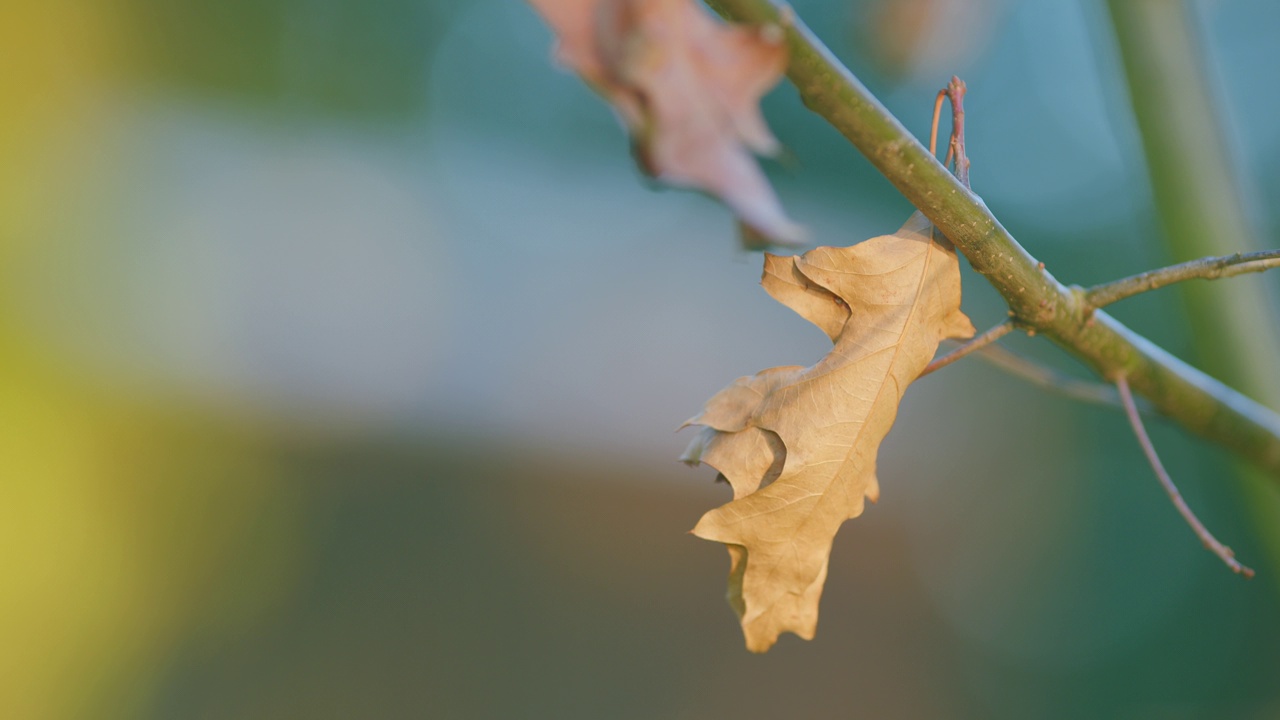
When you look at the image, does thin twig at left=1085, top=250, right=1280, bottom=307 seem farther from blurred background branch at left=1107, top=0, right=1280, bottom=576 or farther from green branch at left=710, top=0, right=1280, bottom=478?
blurred background branch at left=1107, top=0, right=1280, bottom=576

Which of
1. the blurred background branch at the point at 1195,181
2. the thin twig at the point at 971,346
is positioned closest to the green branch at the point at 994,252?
the thin twig at the point at 971,346

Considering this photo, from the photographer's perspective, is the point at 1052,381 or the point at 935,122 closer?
the point at 935,122

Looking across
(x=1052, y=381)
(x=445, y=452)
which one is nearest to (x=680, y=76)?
(x=1052, y=381)

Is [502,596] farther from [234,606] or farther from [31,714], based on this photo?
[31,714]

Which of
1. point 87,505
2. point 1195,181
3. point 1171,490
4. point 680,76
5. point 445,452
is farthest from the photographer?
point 445,452

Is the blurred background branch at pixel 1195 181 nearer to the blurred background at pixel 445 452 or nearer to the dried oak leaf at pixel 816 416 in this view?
the dried oak leaf at pixel 816 416

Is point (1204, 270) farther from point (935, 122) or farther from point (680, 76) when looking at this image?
point (680, 76)

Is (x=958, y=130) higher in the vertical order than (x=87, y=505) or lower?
higher

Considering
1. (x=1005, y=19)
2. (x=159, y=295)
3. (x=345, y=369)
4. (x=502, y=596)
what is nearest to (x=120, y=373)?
(x=159, y=295)
